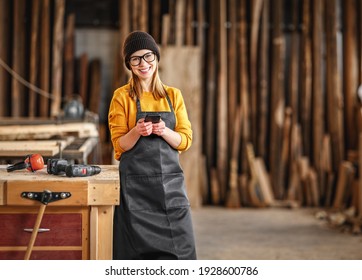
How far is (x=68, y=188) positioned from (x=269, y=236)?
3.54 metres

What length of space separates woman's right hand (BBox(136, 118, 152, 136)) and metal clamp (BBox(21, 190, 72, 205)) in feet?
1.30

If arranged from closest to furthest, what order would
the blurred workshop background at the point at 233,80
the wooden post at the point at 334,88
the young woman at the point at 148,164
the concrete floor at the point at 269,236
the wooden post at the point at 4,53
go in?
the young woman at the point at 148,164, the concrete floor at the point at 269,236, the wooden post at the point at 4,53, the blurred workshop background at the point at 233,80, the wooden post at the point at 334,88

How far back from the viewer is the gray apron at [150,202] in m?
2.57

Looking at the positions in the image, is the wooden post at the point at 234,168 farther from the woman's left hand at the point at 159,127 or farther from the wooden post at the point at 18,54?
the woman's left hand at the point at 159,127

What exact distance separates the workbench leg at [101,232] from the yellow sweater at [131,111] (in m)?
0.32

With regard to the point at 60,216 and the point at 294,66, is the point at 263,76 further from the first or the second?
the point at 60,216

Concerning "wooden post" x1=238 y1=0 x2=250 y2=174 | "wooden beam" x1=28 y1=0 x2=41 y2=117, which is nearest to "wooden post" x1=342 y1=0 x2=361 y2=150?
"wooden post" x1=238 y1=0 x2=250 y2=174

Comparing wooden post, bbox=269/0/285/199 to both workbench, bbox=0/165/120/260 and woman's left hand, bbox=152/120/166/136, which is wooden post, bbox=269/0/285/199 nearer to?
woman's left hand, bbox=152/120/166/136

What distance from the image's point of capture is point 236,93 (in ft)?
23.8

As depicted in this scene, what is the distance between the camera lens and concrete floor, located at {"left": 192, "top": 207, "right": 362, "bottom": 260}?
488 cm

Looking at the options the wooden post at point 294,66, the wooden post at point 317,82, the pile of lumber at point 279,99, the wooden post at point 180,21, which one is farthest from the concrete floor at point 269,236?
the wooden post at point 180,21

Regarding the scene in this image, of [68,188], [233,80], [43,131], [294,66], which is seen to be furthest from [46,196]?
[294,66]

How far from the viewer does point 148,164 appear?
2.58 m
